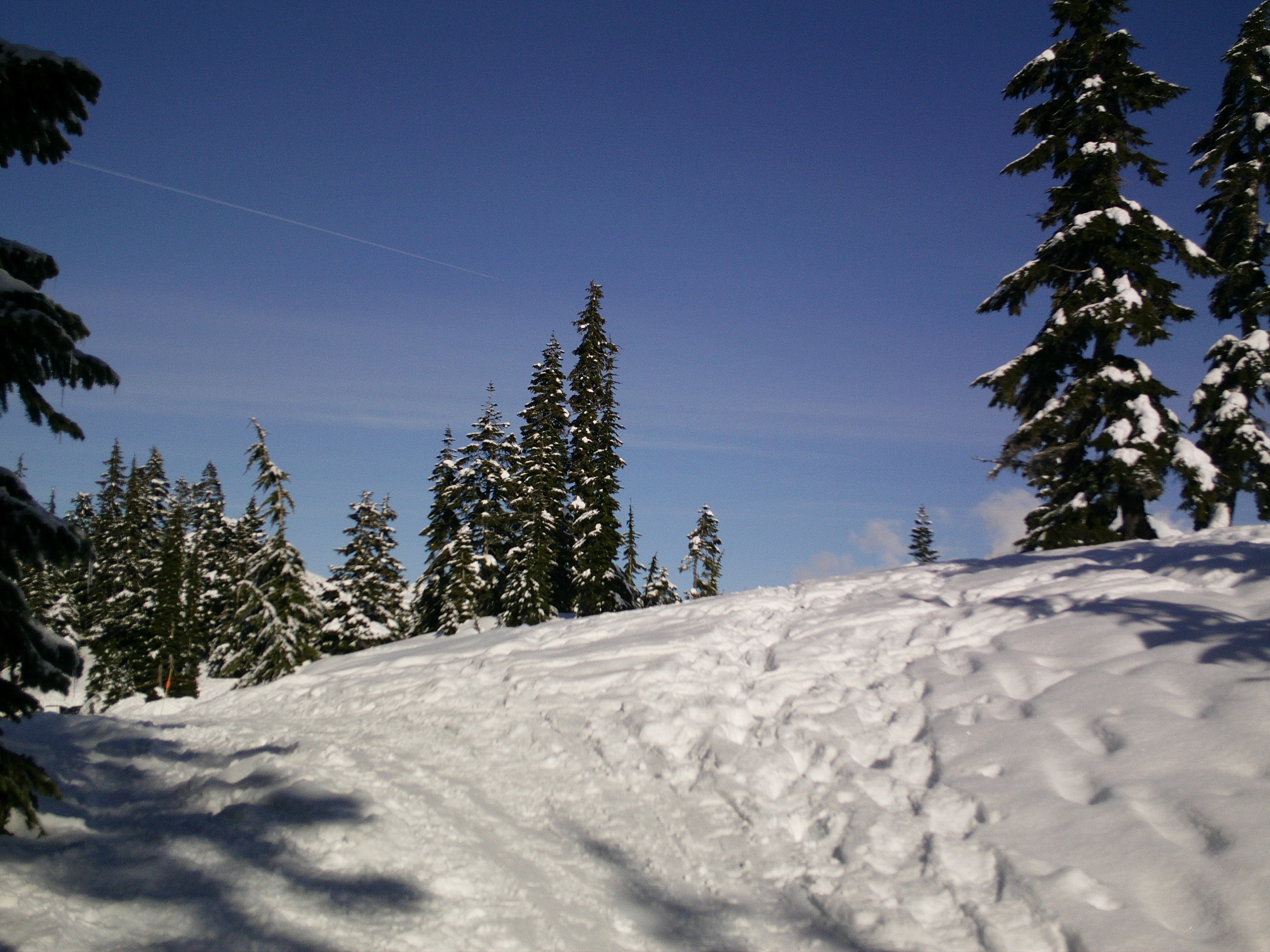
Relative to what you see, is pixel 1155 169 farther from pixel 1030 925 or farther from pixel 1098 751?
pixel 1030 925

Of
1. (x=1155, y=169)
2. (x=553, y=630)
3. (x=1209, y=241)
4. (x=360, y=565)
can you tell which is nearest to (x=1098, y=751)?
(x=553, y=630)

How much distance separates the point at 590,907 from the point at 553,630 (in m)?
10.6

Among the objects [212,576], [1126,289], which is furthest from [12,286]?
[212,576]

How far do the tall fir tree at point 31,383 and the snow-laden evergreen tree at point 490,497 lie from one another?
3313cm

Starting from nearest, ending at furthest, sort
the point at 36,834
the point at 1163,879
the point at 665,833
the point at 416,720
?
the point at 1163,879, the point at 36,834, the point at 665,833, the point at 416,720

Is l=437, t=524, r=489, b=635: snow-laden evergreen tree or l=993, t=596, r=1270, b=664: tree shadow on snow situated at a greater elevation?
l=437, t=524, r=489, b=635: snow-laden evergreen tree

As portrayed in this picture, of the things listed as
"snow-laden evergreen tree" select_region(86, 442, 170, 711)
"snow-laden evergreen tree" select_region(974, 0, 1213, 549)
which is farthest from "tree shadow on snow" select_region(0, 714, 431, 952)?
"snow-laden evergreen tree" select_region(86, 442, 170, 711)

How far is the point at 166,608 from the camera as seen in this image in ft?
154

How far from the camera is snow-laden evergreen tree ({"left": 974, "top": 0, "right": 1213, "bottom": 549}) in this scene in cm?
1603

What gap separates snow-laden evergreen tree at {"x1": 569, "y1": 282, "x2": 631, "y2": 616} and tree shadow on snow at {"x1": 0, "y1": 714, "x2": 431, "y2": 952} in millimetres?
27519

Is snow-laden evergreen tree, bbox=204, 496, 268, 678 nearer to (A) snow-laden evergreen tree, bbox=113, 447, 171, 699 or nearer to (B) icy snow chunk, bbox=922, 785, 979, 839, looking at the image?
(A) snow-laden evergreen tree, bbox=113, 447, 171, 699

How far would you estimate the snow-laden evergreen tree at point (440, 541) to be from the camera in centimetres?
4031

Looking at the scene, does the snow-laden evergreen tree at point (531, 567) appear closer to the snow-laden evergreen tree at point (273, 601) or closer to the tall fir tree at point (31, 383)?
the snow-laden evergreen tree at point (273, 601)

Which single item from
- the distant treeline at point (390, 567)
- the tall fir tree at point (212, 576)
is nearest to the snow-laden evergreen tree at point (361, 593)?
the distant treeline at point (390, 567)
